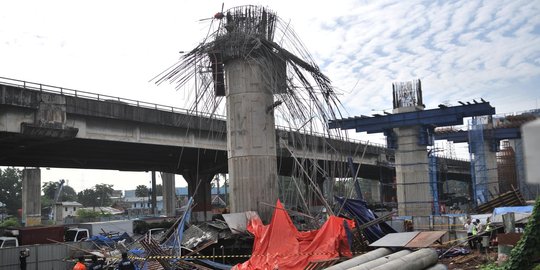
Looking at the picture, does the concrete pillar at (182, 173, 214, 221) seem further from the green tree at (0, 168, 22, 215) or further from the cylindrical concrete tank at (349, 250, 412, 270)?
the green tree at (0, 168, 22, 215)

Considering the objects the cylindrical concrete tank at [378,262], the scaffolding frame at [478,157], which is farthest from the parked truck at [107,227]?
the scaffolding frame at [478,157]

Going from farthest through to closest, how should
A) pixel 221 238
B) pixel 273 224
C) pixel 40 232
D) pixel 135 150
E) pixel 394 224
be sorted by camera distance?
pixel 135 150 → pixel 40 232 → pixel 394 224 → pixel 221 238 → pixel 273 224

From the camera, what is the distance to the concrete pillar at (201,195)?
148 feet

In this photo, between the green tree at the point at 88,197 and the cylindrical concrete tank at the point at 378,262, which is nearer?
the cylindrical concrete tank at the point at 378,262

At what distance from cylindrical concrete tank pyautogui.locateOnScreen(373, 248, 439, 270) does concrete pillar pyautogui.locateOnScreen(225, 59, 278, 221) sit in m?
5.91

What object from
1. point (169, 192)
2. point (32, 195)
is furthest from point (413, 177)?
point (169, 192)

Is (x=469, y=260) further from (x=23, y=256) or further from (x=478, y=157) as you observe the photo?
(x=478, y=157)

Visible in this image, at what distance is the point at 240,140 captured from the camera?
1591 cm

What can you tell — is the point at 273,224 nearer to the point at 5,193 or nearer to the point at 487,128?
the point at 487,128

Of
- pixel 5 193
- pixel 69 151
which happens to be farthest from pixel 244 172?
pixel 5 193

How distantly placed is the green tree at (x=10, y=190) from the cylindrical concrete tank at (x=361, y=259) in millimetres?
109114

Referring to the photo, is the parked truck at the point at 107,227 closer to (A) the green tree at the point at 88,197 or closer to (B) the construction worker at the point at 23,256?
(B) the construction worker at the point at 23,256

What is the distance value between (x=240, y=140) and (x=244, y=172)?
3.40ft

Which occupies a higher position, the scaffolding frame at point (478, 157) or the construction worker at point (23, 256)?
the scaffolding frame at point (478, 157)
